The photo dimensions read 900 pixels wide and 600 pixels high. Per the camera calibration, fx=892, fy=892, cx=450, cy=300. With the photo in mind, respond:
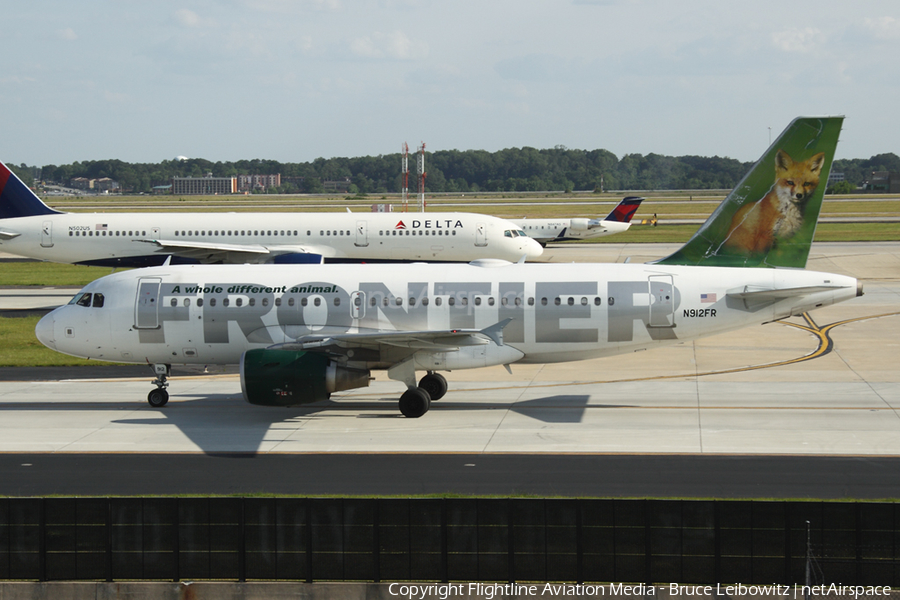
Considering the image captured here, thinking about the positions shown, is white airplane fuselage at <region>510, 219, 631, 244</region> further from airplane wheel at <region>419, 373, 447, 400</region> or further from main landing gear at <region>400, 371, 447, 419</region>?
main landing gear at <region>400, 371, 447, 419</region>

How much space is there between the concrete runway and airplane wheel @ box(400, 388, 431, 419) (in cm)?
27

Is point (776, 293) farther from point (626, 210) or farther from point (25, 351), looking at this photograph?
point (626, 210)

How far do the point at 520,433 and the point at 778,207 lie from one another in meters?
9.91

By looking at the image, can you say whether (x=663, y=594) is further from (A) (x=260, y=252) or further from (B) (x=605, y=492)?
(A) (x=260, y=252)

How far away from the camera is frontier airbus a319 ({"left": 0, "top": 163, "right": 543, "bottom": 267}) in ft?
170

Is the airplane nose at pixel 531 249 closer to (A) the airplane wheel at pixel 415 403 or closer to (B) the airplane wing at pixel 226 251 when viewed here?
(B) the airplane wing at pixel 226 251

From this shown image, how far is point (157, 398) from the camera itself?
2694 centimetres

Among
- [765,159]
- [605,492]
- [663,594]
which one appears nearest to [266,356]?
[605,492]

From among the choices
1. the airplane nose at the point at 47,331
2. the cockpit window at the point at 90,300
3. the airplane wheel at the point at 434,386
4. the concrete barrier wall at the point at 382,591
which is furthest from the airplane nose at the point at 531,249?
the concrete barrier wall at the point at 382,591

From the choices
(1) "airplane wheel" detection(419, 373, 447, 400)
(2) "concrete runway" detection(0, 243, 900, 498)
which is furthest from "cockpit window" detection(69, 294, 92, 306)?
(1) "airplane wheel" detection(419, 373, 447, 400)

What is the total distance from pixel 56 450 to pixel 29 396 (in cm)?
742

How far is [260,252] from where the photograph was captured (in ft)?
166

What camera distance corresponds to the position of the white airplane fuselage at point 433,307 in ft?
80.7

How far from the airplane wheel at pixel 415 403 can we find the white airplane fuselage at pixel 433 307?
0.79 m
